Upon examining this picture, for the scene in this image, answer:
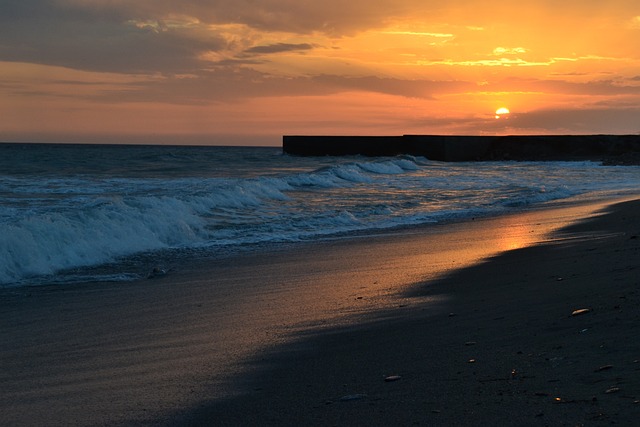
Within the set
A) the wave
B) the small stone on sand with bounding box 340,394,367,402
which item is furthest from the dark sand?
the wave

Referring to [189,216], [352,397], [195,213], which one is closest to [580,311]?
[352,397]

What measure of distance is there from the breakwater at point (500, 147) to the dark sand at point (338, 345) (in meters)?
60.1

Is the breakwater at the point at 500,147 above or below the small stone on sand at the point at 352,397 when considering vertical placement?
above

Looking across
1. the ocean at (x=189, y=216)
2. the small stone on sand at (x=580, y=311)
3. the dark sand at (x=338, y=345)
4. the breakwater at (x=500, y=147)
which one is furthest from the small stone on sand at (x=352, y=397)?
the breakwater at (x=500, y=147)

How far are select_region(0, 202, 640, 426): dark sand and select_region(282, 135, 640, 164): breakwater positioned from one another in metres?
60.1

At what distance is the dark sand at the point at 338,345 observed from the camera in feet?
12.6

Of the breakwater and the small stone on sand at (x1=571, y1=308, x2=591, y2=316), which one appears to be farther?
the breakwater

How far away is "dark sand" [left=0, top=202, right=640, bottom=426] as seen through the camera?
151 inches

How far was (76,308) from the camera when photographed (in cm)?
716

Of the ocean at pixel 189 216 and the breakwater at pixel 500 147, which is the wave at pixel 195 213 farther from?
the breakwater at pixel 500 147

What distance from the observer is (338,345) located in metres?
5.42

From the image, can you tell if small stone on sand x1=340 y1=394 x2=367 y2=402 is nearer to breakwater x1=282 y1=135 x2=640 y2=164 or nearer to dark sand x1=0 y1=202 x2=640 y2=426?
dark sand x1=0 y1=202 x2=640 y2=426

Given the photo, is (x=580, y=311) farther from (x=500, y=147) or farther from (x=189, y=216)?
(x=500, y=147)

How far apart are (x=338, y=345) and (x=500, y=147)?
69.2 m
